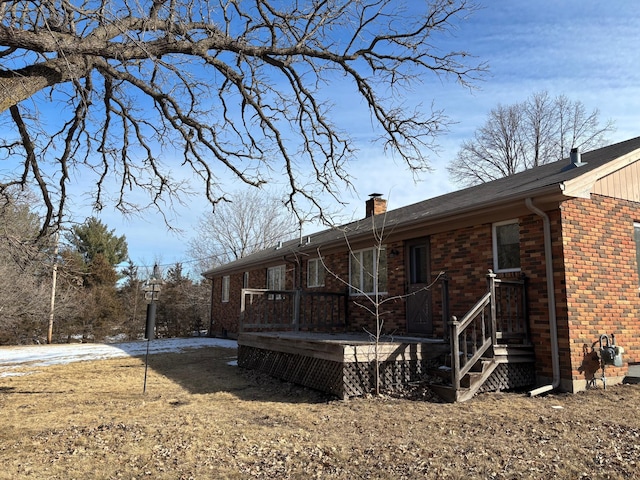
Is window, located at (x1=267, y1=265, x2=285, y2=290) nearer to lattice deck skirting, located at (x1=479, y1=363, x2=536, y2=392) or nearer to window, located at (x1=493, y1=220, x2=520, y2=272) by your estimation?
window, located at (x1=493, y1=220, x2=520, y2=272)

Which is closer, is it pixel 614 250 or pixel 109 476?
pixel 109 476

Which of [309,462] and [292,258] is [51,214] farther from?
[292,258]

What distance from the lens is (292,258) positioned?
15492 mm

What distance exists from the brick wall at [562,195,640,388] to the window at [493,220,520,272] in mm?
959

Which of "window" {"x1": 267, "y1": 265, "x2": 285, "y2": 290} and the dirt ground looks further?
A: "window" {"x1": 267, "y1": 265, "x2": 285, "y2": 290}

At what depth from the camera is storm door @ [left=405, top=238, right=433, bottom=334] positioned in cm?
1041

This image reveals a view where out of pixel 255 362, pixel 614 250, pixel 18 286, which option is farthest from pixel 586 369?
pixel 18 286

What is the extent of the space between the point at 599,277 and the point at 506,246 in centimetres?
160

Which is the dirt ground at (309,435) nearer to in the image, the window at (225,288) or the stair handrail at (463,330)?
the stair handrail at (463,330)

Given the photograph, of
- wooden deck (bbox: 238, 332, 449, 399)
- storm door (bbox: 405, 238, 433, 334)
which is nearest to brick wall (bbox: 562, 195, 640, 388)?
wooden deck (bbox: 238, 332, 449, 399)

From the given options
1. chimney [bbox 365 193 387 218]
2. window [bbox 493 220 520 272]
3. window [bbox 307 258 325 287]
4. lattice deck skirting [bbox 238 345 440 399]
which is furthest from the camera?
chimney [bbox 365 193 387 218]

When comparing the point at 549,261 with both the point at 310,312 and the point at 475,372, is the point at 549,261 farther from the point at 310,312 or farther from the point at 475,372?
the point at 310,312

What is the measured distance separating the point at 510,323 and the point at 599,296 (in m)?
1.67

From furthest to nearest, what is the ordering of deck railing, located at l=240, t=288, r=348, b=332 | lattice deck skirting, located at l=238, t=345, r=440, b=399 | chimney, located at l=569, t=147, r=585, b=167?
deck railing, located at l=240, t=288, r=348, b=332, chimney, located at l=569, t=147, r=585, b=167, lattice deck skirting, located at l=238, t=345, r=440, b=399
